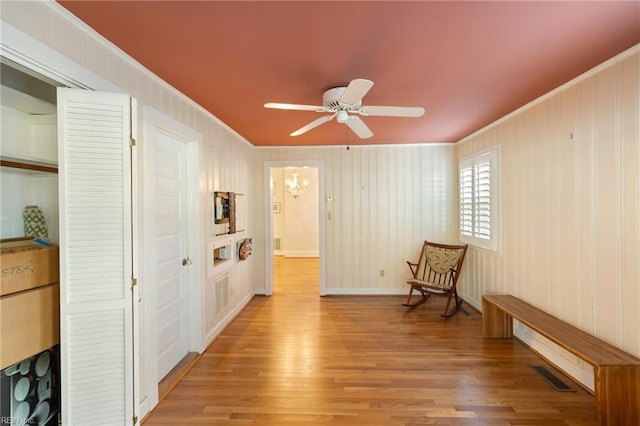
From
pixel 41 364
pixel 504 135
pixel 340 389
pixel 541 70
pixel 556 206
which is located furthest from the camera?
pixel 504 135

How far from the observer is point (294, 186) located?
8.80 meters

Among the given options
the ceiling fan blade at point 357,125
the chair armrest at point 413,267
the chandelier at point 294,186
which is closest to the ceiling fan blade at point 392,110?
the ceiling fan blade at point 357,125

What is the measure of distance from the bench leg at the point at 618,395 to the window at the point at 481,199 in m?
1.89

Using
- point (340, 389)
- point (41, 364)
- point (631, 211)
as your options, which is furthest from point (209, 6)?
point (631, 211)

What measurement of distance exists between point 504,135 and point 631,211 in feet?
5.68

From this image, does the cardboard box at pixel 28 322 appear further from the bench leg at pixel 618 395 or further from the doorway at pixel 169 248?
the bench leg at pixel 618 395

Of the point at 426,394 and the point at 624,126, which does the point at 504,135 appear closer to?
the point at 624,126

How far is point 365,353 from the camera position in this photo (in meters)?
2.98

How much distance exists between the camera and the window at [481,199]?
12.0ft

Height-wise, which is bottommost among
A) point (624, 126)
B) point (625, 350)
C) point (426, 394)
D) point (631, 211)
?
point (426, 394)

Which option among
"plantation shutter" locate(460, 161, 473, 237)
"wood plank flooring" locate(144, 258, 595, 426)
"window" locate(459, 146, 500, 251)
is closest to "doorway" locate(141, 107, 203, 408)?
"wood plank flooring" locate(144, 258, 595, 426)

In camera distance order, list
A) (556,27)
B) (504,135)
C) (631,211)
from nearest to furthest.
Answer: (556,27) < (631,211) < (504,135)

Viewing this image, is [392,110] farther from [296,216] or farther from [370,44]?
[296,216]

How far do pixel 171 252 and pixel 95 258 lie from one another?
1.03 meters
